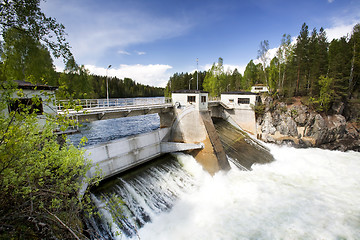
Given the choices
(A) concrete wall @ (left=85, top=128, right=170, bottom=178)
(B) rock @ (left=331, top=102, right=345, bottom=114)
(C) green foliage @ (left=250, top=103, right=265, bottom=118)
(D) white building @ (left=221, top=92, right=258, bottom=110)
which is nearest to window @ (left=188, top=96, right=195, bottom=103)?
(A) concrete wall @ (left=85, top=128, right=170, bottom=178)

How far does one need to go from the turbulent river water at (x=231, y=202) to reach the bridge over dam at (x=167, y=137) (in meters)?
1.14

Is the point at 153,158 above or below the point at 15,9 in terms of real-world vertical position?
below

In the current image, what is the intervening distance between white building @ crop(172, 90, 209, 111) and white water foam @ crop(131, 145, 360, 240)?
664cm

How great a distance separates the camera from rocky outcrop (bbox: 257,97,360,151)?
98.9ft

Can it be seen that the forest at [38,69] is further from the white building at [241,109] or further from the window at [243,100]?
the window at [243,100]

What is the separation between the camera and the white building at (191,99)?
72.8ft

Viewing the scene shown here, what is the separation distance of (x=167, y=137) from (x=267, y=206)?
530 inches

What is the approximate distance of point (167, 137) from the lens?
23422 mm

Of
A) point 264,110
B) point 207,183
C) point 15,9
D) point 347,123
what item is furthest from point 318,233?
point 347,123

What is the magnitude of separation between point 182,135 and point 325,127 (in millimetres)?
26184

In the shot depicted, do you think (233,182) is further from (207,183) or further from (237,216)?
(237,216)

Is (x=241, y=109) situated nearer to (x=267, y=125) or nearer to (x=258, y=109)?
(x=258, y=109)

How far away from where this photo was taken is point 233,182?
730 inches

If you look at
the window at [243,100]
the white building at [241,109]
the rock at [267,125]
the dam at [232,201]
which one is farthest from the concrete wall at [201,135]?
the rock at [267,125]
